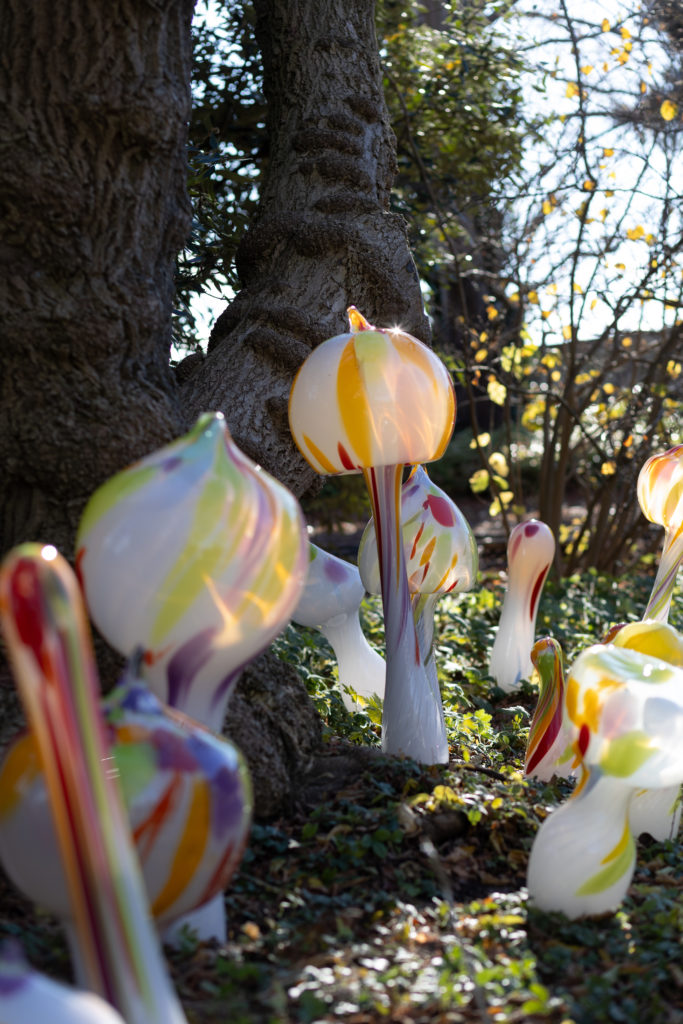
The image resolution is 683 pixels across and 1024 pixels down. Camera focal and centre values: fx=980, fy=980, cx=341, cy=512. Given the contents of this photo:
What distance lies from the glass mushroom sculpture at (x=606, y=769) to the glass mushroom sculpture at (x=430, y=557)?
710 mm

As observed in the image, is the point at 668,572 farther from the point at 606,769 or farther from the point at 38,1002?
the point at 38,1002

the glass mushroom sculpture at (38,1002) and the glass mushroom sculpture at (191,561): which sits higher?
the glass mushroom sculpture at (191,561)

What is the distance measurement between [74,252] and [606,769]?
1.51m

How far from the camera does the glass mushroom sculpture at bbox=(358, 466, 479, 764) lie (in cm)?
261

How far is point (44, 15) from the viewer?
6.97 ft

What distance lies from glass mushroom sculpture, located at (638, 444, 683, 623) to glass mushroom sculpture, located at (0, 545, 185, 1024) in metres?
2.22

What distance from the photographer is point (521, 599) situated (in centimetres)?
369

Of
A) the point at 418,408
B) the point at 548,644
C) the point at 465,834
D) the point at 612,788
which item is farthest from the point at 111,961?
the point at 548,644

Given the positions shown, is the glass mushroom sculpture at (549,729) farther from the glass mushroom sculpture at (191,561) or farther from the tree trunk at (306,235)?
the glass mushroom sculpture at (191,561)

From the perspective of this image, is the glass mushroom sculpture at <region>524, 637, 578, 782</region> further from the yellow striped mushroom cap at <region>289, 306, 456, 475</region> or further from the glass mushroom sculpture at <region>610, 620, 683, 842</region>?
the yellow striped mushroom cap at <region>289, 306, 456, 475</region>

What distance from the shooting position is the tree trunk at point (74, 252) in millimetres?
2094

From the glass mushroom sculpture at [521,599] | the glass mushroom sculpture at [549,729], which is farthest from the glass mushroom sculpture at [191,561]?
the glass mushroom sculpture at [521,599]

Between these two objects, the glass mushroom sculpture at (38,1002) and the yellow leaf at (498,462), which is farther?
the yellow leaf at (498,462)

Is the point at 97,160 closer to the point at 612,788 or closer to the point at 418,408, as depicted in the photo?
the point at 418,408
